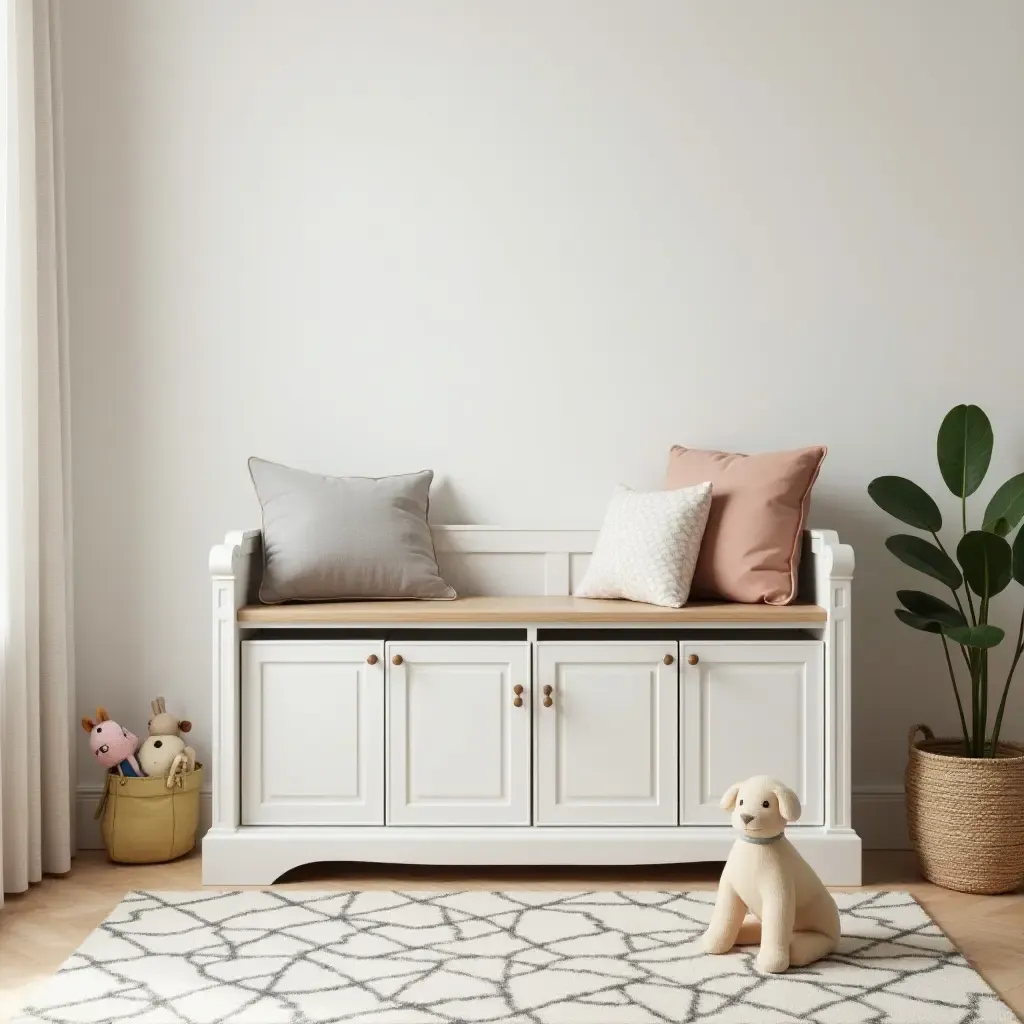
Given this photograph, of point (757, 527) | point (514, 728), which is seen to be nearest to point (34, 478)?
point (514, 728)

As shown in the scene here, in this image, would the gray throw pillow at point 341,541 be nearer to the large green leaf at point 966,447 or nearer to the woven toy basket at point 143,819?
the woven toy basket at point 143,819

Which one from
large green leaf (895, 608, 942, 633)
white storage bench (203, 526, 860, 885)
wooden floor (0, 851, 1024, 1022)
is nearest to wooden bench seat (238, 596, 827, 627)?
white storage bench (203, 526, 860, 885)

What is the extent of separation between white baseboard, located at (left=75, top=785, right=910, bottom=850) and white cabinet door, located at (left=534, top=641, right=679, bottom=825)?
0.73 metres

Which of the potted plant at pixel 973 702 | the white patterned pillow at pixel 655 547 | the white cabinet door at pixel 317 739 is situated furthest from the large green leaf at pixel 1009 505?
the white cabinet door at pixel 317 739

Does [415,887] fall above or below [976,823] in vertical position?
below

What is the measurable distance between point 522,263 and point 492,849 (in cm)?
160

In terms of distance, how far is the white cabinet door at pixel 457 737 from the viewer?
9.32ft

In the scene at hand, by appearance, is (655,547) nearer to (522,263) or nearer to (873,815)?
(522,263)

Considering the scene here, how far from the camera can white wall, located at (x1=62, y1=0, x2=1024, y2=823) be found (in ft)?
10.7

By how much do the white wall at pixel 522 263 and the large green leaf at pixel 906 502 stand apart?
323mm

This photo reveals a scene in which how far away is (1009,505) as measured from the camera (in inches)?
114

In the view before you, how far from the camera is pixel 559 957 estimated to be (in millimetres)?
2344

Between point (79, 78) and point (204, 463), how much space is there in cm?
114

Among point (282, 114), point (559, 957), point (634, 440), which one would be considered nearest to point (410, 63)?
point (282, 114)
